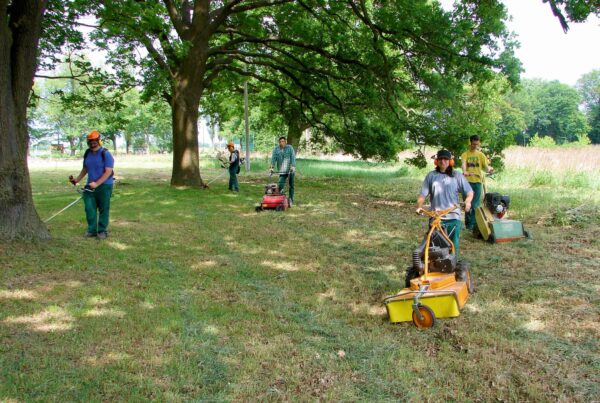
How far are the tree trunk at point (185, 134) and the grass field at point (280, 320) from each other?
7.21m

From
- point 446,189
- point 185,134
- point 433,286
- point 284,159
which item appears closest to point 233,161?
point 185,134

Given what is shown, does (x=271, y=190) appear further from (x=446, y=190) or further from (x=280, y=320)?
(x=280, y=320)

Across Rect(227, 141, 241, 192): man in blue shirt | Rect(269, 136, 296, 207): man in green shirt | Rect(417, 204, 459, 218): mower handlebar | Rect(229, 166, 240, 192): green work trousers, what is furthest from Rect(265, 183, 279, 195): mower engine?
Rect(417, 204, 459, 218): mower handlebar

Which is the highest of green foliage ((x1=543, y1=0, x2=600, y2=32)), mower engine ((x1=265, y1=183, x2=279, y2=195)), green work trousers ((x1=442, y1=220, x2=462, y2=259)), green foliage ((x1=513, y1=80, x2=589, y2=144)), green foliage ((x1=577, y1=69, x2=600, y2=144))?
green foliage ((x1=577, y1=69, x2=600, y2=144))

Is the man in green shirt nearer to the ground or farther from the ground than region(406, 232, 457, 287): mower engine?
farther from the ground

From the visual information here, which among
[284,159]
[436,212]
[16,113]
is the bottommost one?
[436,212]

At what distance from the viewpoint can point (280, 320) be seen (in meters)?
4.85

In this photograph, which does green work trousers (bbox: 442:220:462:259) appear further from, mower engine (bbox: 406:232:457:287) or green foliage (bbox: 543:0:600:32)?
green foliage (bbox: 543:0:600:32)

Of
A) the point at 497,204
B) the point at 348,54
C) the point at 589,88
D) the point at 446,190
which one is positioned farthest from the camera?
the point at 589,88

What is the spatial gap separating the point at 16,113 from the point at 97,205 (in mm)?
2037

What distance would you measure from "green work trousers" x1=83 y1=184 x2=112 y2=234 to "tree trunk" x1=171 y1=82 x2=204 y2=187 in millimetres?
8273

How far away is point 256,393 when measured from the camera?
3424 mm

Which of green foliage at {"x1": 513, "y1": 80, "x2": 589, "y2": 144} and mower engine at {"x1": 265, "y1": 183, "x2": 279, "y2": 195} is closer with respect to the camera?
mower engine at {"x1": 265, "y1": 183, "x2": 279, "y2": 195}

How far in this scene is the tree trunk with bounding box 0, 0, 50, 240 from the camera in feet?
23.5
